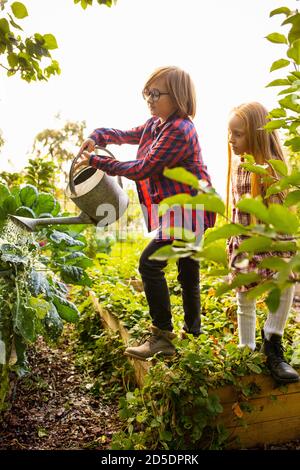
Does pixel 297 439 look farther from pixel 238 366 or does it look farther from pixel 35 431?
pixel 35 431

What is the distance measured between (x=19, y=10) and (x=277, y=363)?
4.88 ft

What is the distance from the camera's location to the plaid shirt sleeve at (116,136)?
2.04m

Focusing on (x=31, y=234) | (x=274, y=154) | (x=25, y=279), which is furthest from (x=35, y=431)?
(x=274, y=154)

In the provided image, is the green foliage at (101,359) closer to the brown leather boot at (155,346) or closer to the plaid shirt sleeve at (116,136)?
the brown leather boot at (155,346)

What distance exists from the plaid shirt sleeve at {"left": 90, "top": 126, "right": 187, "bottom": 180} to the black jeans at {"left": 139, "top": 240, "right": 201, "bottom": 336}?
11.0 inches

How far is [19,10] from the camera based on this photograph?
4.88ft

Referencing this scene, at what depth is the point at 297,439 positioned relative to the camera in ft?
5.32

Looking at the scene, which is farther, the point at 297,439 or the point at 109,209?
the point at 109,209

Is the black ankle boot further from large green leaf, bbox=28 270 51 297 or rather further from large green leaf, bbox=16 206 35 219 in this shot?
A: large green leaf, bbox=16 206 35 219

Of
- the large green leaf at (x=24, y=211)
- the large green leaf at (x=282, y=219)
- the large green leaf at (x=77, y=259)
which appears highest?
the large green leaf at (x=282, y=219)

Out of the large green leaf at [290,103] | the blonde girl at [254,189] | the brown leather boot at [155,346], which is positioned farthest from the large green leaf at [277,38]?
the brown leather boot at [155,346]

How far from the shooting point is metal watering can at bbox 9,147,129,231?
1742 millimetres

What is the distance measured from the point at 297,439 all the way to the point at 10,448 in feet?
3.31

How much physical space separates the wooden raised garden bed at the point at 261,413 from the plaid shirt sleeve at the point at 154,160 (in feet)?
2.73
